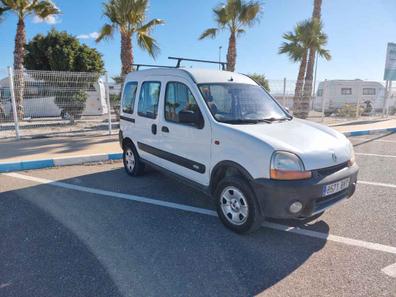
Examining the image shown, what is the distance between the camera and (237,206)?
336cm

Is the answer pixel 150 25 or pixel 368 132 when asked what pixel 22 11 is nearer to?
pixel 150 25

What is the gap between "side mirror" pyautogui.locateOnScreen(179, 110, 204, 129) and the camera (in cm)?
358

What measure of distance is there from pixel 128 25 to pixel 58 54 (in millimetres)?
3735

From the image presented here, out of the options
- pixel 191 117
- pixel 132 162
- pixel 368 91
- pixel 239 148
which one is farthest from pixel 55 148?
pixel 368 91

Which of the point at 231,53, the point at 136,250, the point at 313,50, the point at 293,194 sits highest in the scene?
the point at 313,50

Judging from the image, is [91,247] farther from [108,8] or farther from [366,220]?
[108,8]

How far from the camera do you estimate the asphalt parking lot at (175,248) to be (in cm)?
250

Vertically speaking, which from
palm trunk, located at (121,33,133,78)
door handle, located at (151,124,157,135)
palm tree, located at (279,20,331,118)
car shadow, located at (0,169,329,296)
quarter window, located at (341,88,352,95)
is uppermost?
palm tree, located at (279,20,331,118)

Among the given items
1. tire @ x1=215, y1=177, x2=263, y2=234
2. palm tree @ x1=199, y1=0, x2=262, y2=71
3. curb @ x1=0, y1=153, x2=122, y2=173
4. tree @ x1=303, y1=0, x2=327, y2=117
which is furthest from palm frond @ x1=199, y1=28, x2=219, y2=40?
tire @ x1=215, y1=177, x2=263, y2=234

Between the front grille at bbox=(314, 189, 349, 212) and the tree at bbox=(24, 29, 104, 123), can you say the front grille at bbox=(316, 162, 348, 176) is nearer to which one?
the front grille at bbox=(314, 189, 349, 212)

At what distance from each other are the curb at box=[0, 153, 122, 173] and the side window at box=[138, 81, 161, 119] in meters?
2.41

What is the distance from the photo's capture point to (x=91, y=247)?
122 inches

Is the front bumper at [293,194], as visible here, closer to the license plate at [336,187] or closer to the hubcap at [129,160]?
the license plate at [336,187]

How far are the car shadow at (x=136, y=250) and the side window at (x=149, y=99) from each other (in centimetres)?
150
